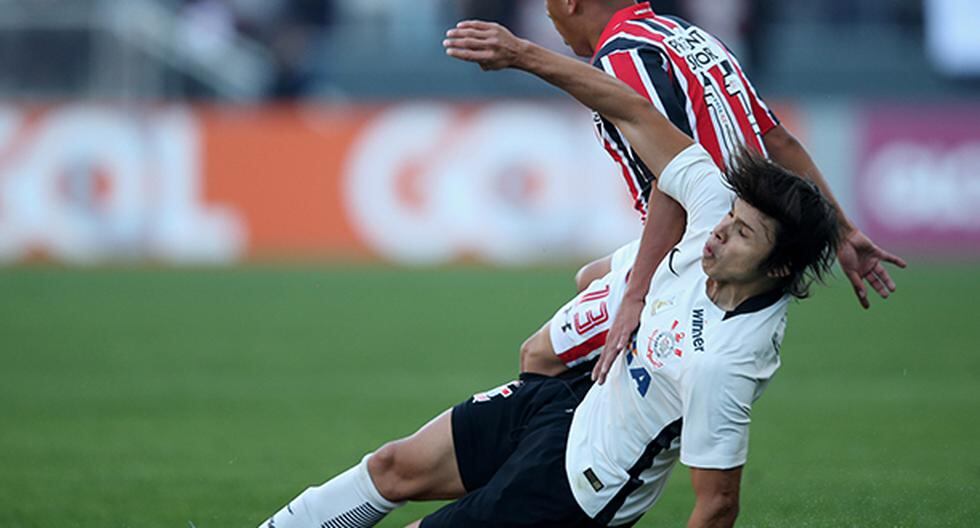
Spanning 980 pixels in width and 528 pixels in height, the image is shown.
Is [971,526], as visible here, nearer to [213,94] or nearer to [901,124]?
[901,124]

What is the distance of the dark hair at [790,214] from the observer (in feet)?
14.5

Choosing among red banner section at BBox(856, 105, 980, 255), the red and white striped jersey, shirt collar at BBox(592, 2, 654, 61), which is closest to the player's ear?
the red and white striped jersey

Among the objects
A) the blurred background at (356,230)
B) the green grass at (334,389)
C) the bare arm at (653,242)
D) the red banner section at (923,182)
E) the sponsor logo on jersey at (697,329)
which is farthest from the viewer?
the red banner section at (923,182)

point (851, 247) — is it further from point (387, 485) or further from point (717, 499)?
point (387, 485)

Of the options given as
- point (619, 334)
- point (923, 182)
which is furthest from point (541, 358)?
point (923, 182)

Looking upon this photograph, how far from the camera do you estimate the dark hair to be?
4430mm

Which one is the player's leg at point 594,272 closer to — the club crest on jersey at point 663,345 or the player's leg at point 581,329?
the player's leg at point 581,329

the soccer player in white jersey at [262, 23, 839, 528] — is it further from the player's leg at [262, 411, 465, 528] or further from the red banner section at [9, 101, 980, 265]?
the red banner section at [9, 101, 980, 265]

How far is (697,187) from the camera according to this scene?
15.6 feet

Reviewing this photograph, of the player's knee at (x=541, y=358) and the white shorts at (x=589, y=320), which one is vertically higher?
the white shorts at (x=589, y=320)

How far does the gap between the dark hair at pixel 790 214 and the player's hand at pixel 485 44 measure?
780mm

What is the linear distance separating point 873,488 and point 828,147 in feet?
37.2

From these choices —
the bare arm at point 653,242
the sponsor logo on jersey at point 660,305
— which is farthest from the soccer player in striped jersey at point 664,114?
the sponsor logo on jersey at point 660,305

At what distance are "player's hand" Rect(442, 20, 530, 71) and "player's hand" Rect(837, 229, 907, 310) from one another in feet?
4.98
